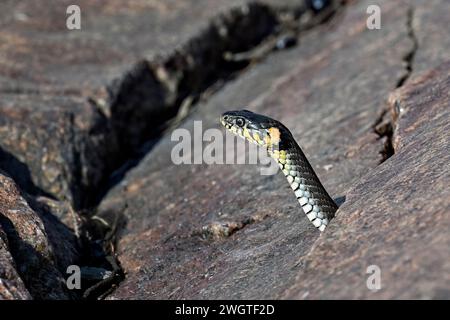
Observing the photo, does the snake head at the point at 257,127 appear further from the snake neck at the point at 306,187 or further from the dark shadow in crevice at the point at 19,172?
the dark shadow in crevice at the point at 19,172

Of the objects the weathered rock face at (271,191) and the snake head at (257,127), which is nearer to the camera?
the weathered rock face at (271,191)

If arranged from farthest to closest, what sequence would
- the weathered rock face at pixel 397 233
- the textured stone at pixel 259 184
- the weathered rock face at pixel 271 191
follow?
the textured stone at pixel 259 184
the weathered rock face at pixel 271 191
the weathered rock face at pixel 397 233

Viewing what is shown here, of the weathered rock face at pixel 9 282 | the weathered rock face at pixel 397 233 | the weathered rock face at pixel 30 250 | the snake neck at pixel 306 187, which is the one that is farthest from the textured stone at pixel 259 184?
the weathered rock face at pixel 9 282

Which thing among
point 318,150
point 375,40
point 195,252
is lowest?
point 195,252

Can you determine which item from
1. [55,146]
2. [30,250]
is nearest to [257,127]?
[30,250]

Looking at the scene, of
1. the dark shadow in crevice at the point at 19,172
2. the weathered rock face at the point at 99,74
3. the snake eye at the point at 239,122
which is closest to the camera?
the snake eye at the point at 239,122

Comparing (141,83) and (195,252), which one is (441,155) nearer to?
(195,252)
